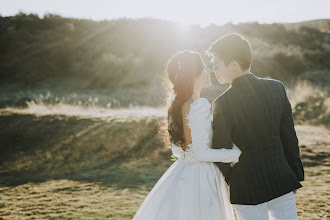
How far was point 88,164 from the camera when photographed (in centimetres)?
761

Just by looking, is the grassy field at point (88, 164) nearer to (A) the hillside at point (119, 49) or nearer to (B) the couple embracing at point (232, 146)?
(B) the couple embracing at point (232, 146)

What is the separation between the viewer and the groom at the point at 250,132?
207 cm

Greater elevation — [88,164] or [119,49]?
A: [119,49]

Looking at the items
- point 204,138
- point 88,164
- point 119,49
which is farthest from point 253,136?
point 119,49

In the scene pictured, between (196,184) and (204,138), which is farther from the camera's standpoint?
(196,184)

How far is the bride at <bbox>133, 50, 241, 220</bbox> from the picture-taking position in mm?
2215

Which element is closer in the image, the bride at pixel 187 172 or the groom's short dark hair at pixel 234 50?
the groom's short dark hair at pixel 234 50

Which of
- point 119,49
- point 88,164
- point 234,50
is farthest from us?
point 119,49

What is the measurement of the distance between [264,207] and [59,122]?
8053 mm

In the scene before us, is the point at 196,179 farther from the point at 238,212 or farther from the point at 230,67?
the point at 230,67

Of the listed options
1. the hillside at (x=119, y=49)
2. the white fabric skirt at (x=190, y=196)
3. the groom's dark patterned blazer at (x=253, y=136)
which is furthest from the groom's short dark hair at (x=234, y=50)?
the hillside at (x=119, y=49)

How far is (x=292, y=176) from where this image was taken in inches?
85.4

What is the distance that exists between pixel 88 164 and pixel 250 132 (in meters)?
6.21

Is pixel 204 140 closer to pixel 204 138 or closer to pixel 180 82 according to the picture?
pixel 204 138
